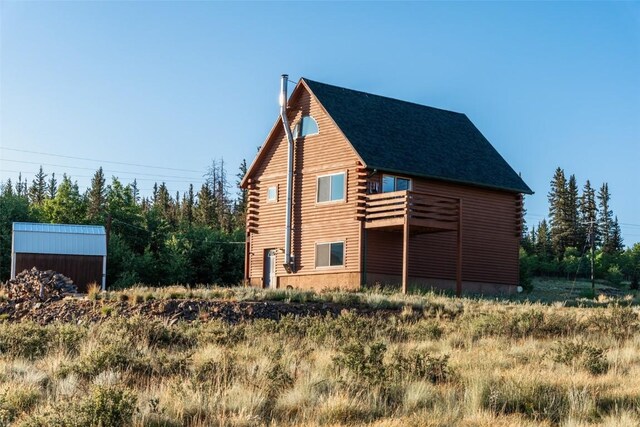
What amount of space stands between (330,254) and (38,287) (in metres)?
11.4

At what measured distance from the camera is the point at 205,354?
Answer: 16.4 metres

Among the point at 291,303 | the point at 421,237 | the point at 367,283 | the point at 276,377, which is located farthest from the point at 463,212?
the point at 276,377

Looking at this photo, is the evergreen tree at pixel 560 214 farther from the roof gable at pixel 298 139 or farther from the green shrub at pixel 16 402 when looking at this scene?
the green shrub at pixel 16 402

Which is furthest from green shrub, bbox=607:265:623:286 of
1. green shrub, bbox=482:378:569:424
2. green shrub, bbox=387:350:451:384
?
green shrub, bbox=482:378:569:424

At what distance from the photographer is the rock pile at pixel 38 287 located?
30.2 meters

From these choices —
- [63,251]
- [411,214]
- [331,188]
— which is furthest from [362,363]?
[63,251]

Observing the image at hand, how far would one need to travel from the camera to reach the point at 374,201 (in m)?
34.8

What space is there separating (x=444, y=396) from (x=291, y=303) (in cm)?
1351

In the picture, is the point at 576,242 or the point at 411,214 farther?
the point at 576,242

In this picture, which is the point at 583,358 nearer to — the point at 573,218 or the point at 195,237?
the point at 195,237

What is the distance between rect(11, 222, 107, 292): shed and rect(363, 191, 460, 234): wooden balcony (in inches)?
613

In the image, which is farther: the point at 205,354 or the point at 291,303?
the point at 291,303

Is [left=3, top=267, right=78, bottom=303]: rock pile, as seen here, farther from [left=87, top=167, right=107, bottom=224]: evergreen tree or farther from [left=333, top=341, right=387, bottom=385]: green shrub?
[left=87, top=167, right=107, bottom=224]: evergreen tree

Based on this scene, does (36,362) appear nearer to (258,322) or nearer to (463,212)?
(258,322)
